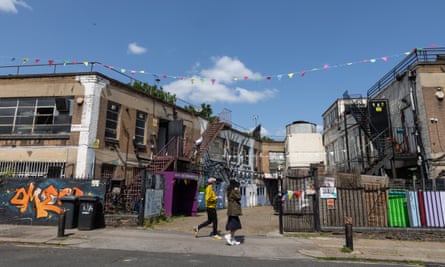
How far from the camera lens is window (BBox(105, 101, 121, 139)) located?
15.8m

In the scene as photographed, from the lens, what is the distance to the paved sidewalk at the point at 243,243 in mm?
7609

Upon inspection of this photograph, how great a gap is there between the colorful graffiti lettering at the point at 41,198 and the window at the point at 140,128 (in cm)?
570

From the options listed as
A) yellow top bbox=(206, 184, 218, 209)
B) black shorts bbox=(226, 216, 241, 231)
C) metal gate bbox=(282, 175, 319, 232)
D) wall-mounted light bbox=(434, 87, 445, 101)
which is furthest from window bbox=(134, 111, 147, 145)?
wall-mounted light bbox=(434, 87, 445, 101)

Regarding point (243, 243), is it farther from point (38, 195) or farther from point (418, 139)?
point (418, 139)

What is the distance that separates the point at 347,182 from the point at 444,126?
24.6ft

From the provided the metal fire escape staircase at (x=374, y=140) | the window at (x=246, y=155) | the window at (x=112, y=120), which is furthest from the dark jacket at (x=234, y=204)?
the window at (x=246, y=155)

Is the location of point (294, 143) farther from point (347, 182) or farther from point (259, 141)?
point (347, 182)

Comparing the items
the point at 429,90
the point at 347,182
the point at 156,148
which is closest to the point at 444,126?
the point at 429,90

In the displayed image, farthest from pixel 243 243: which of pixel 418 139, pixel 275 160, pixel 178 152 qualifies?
pixel 275 160

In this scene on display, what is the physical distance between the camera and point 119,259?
6652mm

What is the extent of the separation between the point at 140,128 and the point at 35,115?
540cm

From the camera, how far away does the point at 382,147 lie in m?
17.0

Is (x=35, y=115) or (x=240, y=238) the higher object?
(x=35, y=115)

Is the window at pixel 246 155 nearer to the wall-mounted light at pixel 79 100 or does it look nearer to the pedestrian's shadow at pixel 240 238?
the wall-mounted light at pixel 79 100
